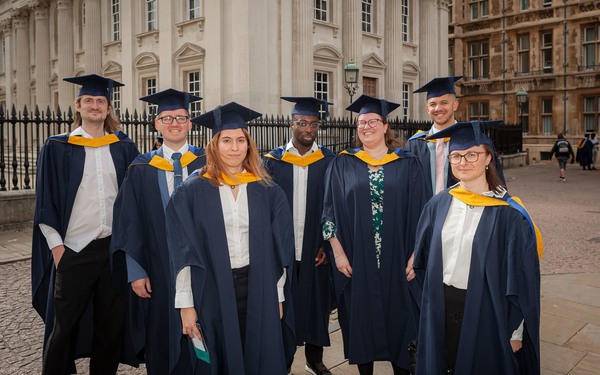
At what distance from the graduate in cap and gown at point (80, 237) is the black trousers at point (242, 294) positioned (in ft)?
4.11

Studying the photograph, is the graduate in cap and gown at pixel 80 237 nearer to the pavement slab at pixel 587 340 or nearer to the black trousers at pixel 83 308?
the black trousers at pixel 83 308

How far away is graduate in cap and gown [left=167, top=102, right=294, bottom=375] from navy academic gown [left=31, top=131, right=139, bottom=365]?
1108 millimetres

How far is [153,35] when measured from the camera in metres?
19.5

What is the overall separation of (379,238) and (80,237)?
7.40ft

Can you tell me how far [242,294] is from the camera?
9.37ft

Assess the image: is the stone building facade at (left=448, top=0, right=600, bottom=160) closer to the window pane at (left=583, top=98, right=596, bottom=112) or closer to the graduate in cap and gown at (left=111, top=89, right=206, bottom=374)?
the window pane at (left=583, top=98, right=596, bottom=112)

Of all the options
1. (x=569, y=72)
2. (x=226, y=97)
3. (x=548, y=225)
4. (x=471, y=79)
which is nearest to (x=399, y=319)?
(x=548, y=225)

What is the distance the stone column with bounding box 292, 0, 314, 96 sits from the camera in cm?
1753

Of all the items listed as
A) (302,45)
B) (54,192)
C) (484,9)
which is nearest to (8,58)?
(302,45)

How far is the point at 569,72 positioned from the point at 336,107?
1624 centimetres

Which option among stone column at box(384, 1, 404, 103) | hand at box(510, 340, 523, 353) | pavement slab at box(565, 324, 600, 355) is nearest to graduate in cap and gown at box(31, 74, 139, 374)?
hand at box(510, 340, 523, 353)

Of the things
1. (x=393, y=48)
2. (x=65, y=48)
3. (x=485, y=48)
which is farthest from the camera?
(x=485, y=48)

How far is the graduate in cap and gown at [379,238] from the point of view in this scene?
3.67 meters

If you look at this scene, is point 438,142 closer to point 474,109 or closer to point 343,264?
point 343,264
